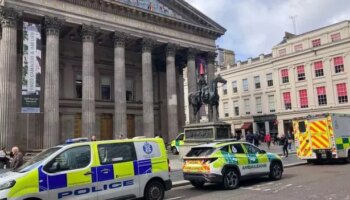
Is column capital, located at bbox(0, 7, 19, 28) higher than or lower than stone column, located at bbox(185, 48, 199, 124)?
higher

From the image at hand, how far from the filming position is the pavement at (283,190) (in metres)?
9.59

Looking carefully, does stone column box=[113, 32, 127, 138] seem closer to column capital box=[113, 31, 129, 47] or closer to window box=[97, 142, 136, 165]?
column capital box=[113, 31, 129, 47]

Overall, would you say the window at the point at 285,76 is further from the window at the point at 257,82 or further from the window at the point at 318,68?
the window at the point at 318,68

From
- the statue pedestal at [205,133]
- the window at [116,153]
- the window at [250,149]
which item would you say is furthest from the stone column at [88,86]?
the window at [116,153]

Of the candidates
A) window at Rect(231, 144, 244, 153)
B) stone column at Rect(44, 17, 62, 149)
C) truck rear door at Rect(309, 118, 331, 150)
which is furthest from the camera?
stone column at Rect(44, 17, 62, 149)

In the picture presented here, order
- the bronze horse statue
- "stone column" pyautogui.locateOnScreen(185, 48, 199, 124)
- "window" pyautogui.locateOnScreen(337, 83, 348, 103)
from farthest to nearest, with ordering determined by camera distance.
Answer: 1. "window" pyautogui.locateOnScreen(337, 83, 348, 103)
2. "stone column" pyautogui.locateOnScreen(185, 48, 199, 124)
3. the bronze horse statue

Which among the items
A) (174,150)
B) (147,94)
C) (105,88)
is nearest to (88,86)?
(147,94)

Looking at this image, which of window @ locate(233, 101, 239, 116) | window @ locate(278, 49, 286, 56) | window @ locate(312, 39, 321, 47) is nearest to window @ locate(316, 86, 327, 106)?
window @ locate(312, 39, 321, 47)

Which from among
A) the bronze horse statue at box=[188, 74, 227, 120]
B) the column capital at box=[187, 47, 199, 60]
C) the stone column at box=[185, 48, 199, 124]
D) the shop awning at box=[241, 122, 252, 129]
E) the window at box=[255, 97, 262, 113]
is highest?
the column capital at box=[187, 47, 199, 60]

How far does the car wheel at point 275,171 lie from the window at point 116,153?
6.32 metres

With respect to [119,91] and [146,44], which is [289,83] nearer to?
[146,44]

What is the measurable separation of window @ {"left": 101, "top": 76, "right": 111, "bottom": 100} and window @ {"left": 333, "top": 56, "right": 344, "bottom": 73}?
28503 mm

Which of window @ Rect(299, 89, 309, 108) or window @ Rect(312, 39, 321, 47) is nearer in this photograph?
window @ Rect(312, 39, 321, 47)

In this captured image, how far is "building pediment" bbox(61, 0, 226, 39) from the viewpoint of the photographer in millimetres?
28047
